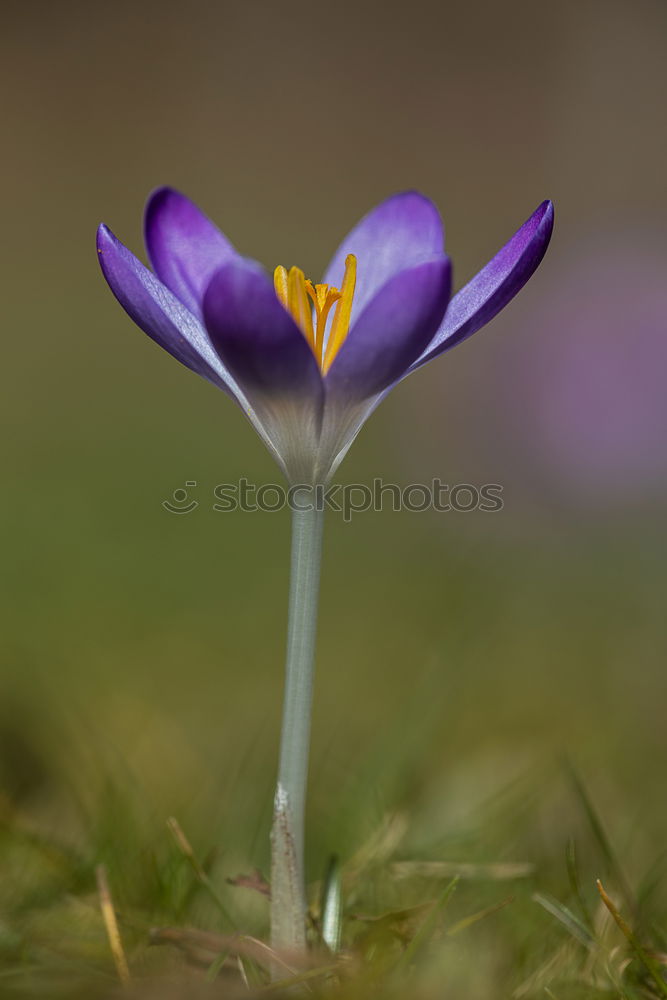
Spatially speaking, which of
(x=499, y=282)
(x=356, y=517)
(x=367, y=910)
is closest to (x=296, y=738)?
(x=367, y=910)

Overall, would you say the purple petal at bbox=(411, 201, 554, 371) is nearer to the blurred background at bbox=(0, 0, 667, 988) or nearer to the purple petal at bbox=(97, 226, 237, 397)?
the purple petal at bbox=(97, 226, 237, 397)

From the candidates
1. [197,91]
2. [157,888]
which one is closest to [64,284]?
[197,91]

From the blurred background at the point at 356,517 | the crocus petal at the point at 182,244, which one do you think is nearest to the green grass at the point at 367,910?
the blurred background at the point at 356,517

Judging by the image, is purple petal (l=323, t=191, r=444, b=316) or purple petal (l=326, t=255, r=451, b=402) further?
purple petal (l=323, t=191, r=444, b=316)

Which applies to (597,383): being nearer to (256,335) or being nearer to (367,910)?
(367,910)

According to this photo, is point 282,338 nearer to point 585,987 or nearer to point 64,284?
point 585,987

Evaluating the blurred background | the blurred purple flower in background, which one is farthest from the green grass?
the blurred purple flower in background
